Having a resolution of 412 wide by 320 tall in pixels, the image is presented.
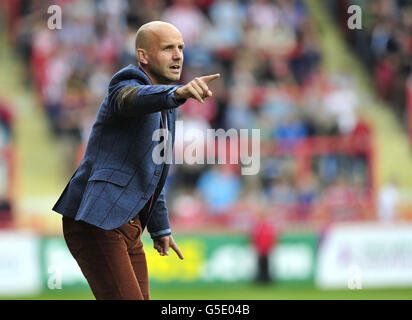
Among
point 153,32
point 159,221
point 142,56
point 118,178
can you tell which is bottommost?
point 159,221

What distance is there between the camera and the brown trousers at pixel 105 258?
4.27 metres

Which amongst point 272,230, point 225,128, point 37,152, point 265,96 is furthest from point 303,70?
point 37,152

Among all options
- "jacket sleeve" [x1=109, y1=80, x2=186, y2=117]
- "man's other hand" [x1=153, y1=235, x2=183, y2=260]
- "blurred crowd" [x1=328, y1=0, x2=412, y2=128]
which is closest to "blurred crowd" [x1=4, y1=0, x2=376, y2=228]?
"blurred crowd" [x1=328, y1=0, x2=412, y2=128]

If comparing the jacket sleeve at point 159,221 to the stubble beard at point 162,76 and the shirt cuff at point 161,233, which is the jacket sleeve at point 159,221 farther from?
the stubble beard at point 162,76

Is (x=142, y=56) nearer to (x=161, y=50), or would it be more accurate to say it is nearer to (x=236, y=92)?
(x=161, y=50)

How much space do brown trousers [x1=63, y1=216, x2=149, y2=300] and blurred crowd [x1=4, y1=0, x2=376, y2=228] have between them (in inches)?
327

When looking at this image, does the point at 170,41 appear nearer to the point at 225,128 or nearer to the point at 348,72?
the point at 225,128

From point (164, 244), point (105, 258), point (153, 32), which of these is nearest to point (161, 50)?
point (153, 32)

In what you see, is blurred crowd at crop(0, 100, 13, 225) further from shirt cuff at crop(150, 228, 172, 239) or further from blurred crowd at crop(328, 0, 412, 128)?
shirt cuff at crop(150, 228, 172, 239)

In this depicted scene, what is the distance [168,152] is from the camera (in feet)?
14.7

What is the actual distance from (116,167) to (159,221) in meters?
0.77

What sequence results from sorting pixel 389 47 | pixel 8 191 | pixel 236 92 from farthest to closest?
1. pixel 389 47
2. pixel 236 92
3. pixel 8 191

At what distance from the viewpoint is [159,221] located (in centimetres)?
496

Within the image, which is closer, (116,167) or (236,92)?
(116,167)
